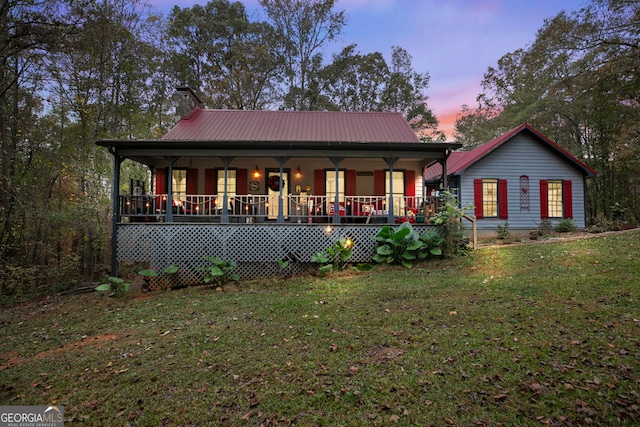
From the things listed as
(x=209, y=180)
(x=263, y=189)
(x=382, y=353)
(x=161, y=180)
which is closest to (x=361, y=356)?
(x=382, y=353)

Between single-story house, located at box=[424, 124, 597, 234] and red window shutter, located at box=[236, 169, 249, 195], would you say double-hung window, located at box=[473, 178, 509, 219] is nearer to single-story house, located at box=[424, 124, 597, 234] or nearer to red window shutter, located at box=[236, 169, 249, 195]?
single-story house, located at box=[424, 124, 597, 234]

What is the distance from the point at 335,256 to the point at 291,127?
6.37m

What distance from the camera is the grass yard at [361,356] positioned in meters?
2.98

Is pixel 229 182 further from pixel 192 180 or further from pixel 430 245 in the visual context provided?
pixel 430 245

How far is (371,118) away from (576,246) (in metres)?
8.69

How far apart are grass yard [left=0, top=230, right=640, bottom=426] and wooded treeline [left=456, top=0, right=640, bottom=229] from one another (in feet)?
30.3

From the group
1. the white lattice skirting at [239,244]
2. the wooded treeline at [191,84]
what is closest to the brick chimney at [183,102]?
the wooded treeline at [191,84]

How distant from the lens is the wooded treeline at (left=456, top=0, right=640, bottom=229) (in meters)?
11.9

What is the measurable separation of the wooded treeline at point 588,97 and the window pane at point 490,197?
4.23 metres

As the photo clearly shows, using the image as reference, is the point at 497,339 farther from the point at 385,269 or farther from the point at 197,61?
the point at 197,61

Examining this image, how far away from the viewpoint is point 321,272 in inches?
355

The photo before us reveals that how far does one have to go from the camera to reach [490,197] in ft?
45.3

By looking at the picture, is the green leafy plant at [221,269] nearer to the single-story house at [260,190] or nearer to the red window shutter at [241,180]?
the single-story house at [260,190]

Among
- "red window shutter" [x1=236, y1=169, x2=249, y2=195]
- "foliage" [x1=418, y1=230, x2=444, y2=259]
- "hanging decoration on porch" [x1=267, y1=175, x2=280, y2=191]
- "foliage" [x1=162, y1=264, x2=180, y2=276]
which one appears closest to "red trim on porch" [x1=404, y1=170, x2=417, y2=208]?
"foliage" [x1=418, y1=230, x2=444, y2=259]
